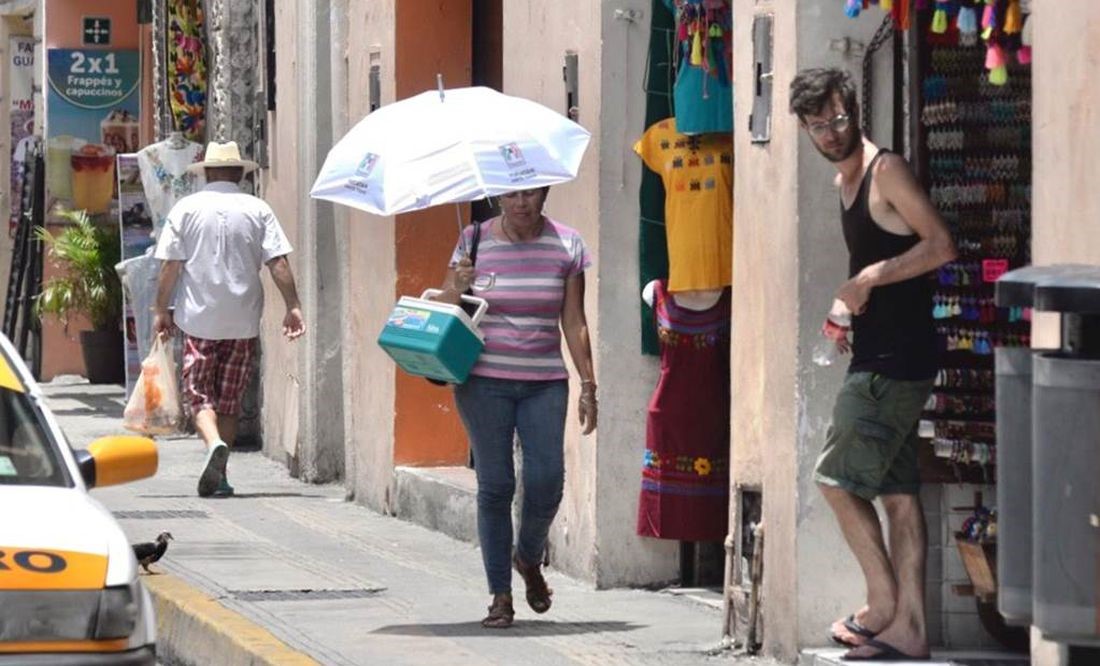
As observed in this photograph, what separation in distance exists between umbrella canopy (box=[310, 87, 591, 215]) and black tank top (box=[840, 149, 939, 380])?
1751 mm

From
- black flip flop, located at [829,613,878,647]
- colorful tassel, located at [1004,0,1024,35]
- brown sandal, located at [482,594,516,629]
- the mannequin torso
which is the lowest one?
brown sandal, located at [482,594,516,629]

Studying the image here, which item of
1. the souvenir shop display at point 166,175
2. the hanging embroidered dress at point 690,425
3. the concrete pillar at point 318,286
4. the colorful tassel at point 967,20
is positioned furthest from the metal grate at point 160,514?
the colorful tassel at point 967,20

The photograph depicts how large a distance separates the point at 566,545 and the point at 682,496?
0.86 m

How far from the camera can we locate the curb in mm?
8805

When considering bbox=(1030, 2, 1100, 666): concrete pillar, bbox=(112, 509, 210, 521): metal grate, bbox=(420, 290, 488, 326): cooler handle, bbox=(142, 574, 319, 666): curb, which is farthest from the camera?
bbox=(112, 509, 210, 521): metal grate

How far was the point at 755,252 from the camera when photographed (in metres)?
8.79

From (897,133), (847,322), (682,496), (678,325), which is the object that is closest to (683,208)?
(678,325)

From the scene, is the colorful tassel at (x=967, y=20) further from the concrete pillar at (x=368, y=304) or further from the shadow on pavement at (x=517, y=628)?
the concrete pillar at (x=368, y=304)

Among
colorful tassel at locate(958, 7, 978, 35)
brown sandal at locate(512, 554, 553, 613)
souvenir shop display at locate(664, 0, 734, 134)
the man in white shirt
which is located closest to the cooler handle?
brown sandal at locate(512, 554, 553, 613)

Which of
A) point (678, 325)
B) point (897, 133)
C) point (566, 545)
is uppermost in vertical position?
point (897, 133)

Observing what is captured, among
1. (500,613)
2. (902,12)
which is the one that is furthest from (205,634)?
(902,12)

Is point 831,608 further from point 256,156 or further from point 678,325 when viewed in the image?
point 256,156

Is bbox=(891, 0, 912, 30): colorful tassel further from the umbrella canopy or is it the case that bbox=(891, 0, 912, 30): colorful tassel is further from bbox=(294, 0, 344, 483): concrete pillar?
bbox=(294, 0, 344, 483): concrete pillar

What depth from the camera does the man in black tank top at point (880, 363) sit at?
760 centimetres
